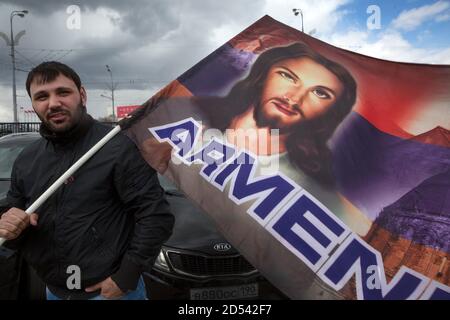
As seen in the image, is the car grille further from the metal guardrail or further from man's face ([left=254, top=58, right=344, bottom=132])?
the metal guardrail

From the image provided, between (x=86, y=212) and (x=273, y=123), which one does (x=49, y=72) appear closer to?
(x=86, y=212)

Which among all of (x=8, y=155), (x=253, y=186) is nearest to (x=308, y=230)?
(x=253, y=186)

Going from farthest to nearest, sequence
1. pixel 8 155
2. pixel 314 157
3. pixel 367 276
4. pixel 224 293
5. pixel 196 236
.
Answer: pixel 8 155 → pixel 196 236 → pixel 224 293 → pixel 314 157 → pixel 367 276

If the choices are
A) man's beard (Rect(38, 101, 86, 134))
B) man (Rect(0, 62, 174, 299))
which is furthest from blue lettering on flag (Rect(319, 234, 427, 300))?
man's beard (Rect(38, 101, 86, 134))

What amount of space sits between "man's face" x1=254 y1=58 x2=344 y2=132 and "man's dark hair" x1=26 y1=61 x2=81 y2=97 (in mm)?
875

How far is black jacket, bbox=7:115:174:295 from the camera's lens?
1846mm

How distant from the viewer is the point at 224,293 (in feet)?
10.3

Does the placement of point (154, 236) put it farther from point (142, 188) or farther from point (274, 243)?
point (274, 243)

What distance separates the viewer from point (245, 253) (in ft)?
6.10

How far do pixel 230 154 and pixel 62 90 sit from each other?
0.80m

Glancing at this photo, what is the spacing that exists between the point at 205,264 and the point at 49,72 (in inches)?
75.3

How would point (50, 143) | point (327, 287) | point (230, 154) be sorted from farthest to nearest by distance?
point (50, 143), point (230, 154), point (327, 287)

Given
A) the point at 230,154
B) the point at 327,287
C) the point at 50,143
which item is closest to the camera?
the point at 327,287
